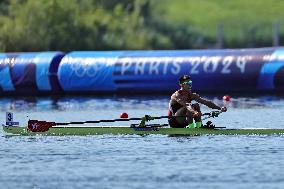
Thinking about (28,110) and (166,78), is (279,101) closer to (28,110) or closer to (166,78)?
(166,78)

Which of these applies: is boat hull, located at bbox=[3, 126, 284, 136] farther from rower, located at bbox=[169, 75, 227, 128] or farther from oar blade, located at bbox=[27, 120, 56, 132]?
rower, located at bbox=[169, 75, 227, 128]

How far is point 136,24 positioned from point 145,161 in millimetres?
83386

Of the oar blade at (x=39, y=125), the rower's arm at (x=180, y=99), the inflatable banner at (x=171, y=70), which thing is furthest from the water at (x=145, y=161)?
the inflatable banner at (x=171, y=70)

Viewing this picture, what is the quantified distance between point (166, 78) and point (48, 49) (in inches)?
1506

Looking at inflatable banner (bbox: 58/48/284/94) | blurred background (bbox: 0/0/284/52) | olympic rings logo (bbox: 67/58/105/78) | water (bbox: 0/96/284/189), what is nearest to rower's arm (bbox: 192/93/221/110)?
water (bbox: 0/96/284/189)

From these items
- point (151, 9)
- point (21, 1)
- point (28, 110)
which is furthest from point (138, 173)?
point (151, 9)

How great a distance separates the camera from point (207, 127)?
122 ft

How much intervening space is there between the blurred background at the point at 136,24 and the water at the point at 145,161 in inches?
2244

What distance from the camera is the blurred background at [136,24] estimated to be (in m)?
101

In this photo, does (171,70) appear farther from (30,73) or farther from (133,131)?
(133,131)

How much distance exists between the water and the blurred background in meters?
57.0

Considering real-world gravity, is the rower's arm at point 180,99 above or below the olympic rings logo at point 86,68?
below

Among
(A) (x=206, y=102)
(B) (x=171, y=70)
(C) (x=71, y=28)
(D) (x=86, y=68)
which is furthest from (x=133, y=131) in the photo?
(C) (x=71, y=28)

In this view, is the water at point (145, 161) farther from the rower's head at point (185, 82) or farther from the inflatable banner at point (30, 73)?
the inflatable banner at point (30, 73)
